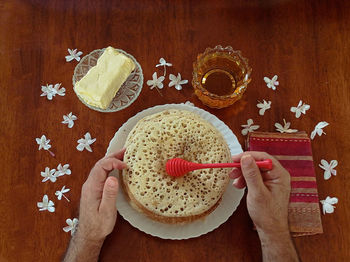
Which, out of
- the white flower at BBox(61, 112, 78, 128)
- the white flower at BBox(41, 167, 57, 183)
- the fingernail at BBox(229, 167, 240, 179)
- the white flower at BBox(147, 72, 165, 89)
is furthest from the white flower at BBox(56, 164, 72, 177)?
Answer: the fingernail at BBox(229, 167, 240, 179)

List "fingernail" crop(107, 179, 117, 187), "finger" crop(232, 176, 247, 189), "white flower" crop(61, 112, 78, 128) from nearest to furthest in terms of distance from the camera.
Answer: "fingernail" crop(107, 179, 117, 187) → "finger" crop(232, 176, 247, 189) → "white flower" crop(61, 112, 78, 128)

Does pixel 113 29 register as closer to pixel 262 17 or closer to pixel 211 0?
pixel 211 0

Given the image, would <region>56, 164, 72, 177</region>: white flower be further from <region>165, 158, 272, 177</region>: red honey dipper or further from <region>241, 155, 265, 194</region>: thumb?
<region>241, 155, 265, 194</region>: thumb

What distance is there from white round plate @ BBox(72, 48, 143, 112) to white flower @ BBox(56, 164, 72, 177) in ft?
0.58

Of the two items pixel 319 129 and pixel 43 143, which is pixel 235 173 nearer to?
pixel 319 129

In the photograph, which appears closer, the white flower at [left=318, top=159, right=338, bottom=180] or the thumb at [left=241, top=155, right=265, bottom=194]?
the thumb at [left=241, top=155, right=265, bottom=194]

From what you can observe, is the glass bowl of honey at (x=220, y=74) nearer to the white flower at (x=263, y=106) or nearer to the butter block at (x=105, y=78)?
the white flower at (x=263, y=106)

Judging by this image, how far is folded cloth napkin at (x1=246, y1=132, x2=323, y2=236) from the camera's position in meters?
0.88

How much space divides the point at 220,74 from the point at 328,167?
0.40 metres

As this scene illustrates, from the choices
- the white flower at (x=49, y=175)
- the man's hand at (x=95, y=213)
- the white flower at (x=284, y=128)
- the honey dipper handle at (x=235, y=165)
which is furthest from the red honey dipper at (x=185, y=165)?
the white flower at (x=49, y=175)

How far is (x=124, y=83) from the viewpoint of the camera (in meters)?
0.98

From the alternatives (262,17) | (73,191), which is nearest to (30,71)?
(73,191)

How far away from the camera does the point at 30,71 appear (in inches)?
39.7

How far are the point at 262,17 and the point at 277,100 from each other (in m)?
0.27
